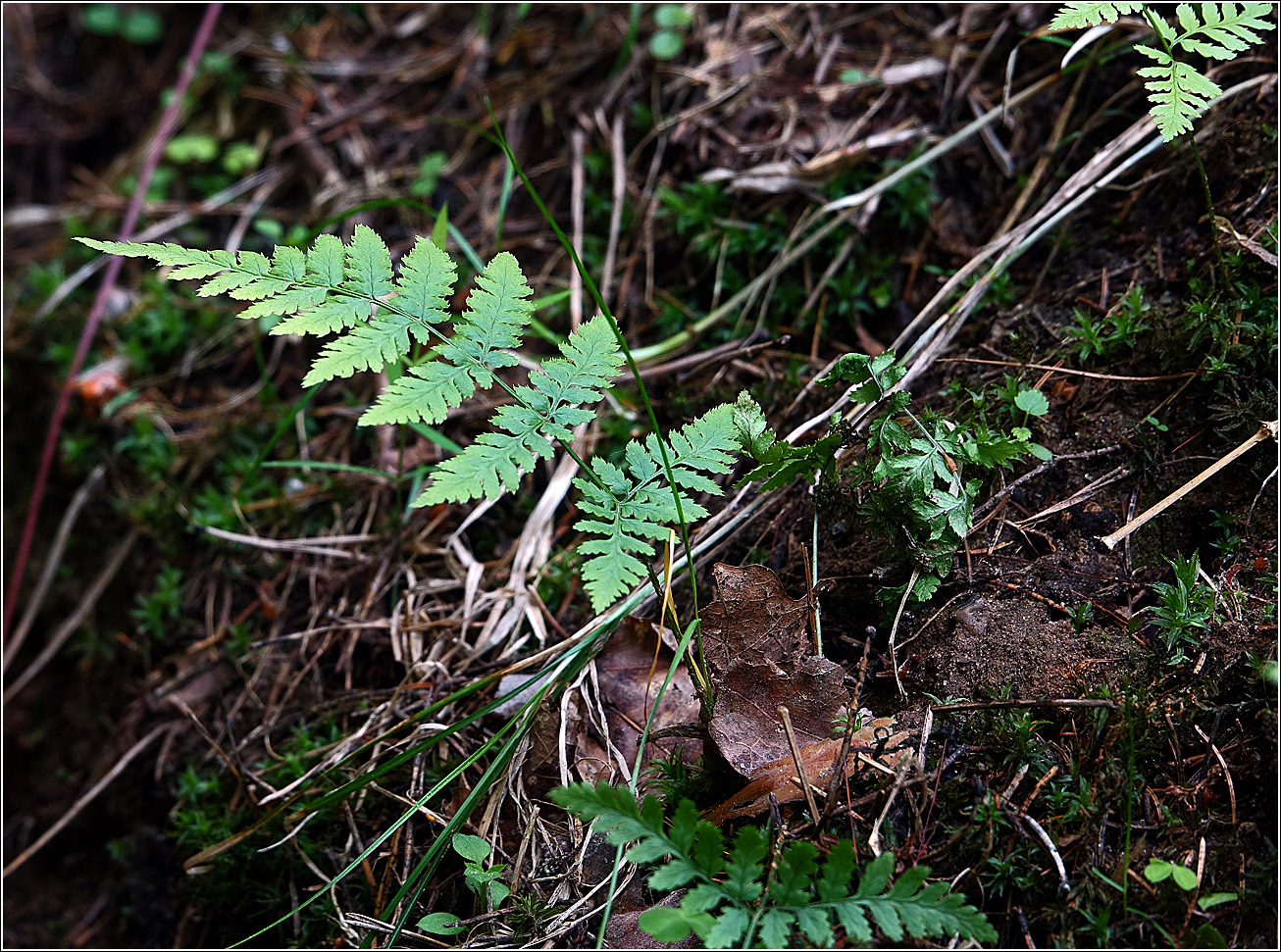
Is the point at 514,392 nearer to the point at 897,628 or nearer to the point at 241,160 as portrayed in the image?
the point at 897,628

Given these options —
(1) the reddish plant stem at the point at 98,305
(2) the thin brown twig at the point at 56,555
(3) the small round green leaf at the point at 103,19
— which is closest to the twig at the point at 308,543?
(2) the thin brown twig at the point at 56,555

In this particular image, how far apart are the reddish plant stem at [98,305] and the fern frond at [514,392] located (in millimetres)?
2436

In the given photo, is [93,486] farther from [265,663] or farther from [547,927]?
[547,927]

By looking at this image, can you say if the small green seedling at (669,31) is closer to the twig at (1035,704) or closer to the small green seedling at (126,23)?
the twig at (1035,704)

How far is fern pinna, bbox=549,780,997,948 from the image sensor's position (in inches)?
61.0

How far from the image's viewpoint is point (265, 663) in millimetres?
2764

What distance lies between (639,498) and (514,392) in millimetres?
361

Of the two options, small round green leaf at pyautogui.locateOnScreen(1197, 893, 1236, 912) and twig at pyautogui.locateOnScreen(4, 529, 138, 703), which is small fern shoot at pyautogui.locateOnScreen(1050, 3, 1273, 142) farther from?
twig at pyautogui.locateOnScreen(4, 529, 138, 703)

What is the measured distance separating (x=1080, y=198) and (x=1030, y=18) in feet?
2.54

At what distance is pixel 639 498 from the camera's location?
1.88 metres

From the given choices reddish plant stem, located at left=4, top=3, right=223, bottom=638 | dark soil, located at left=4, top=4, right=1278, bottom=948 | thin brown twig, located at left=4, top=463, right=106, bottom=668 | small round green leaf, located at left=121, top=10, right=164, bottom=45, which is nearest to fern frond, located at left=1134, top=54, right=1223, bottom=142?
dark soil, located at left=4, top=4, right=1278, bottom=948

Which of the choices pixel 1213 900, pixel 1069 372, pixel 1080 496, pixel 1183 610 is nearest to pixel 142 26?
pixel 1069 372

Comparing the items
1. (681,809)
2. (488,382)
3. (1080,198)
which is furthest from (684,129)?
(681,809)

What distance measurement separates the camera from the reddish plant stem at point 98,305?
3.42 meters
